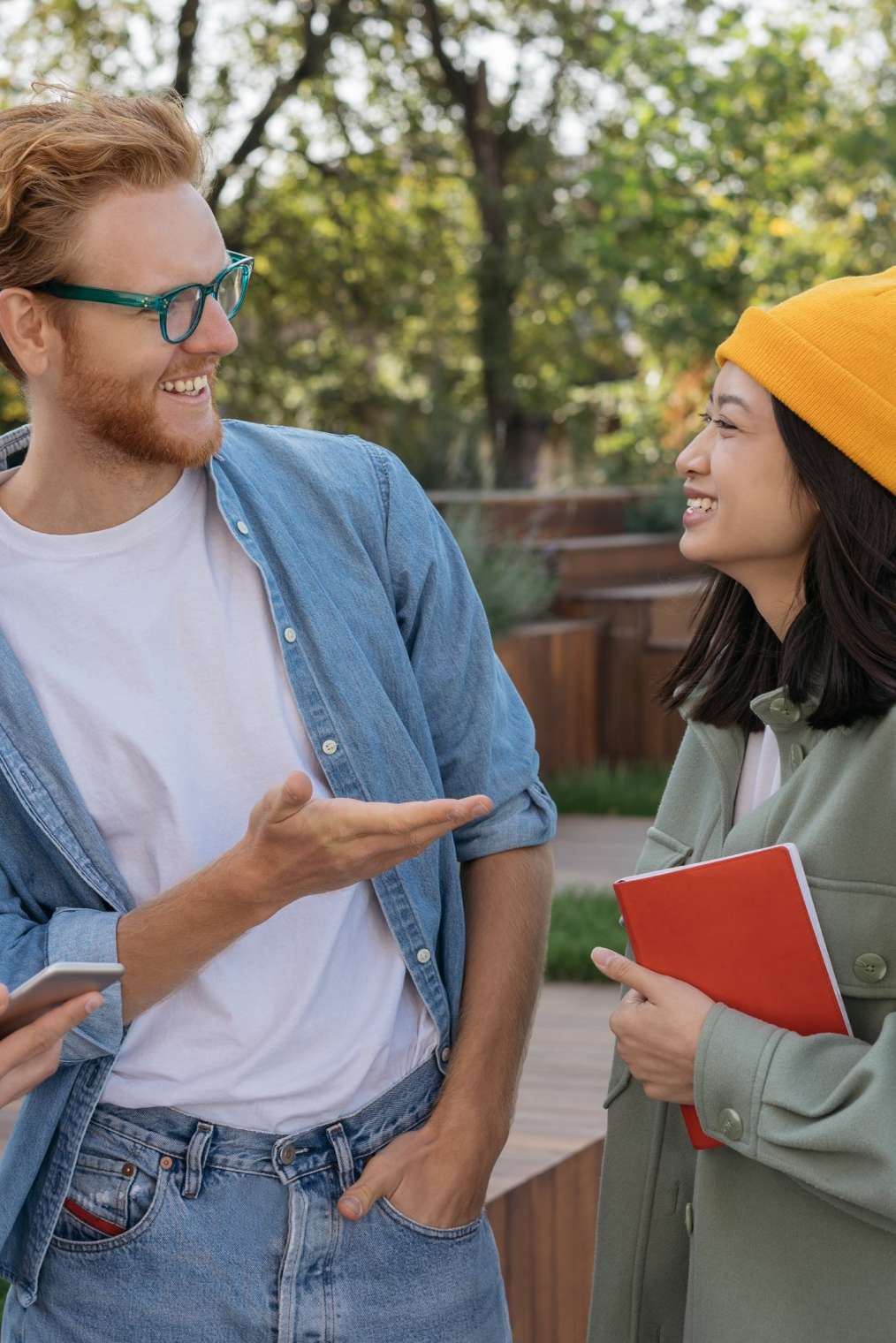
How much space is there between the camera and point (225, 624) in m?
1.86

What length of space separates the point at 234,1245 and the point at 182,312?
98 centimetres

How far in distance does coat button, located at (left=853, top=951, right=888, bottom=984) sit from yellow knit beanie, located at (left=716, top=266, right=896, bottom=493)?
1.60ft

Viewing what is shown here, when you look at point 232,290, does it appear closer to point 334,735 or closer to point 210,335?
point 210,335

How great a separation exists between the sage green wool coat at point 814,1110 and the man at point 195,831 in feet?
0.88

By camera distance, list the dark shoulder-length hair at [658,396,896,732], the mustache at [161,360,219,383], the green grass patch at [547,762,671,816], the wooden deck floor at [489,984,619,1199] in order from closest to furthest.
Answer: the dark shoulder-length hair at [658,396,896,732] → the mustache at [161,360,219,383] → the wooden deck floor at [489,984,619,1199] → the green grass patch at [547,762,671,816]

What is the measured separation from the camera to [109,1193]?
1.79 metres

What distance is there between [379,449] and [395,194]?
44.7 feet

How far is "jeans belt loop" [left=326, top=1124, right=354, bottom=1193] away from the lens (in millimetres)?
1778

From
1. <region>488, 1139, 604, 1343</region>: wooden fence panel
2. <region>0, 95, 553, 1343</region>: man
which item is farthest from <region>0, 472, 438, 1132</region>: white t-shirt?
<region>488, 1139, 604, 1343</region>: wooden fence panel

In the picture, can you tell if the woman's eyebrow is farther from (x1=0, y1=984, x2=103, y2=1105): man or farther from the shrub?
the shrub

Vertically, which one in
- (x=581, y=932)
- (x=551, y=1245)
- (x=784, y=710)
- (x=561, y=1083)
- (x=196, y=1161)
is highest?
(x=784, y=710)

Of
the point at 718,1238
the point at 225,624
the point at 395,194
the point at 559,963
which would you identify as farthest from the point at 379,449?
the point at 395,194

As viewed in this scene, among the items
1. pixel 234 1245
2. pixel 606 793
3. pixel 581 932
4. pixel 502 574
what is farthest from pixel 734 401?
pixel 502 574

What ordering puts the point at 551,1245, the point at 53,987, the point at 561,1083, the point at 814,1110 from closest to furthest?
the point at 53,987
the point at 814,1110
the point at 551,1245
the point at 561,1083
